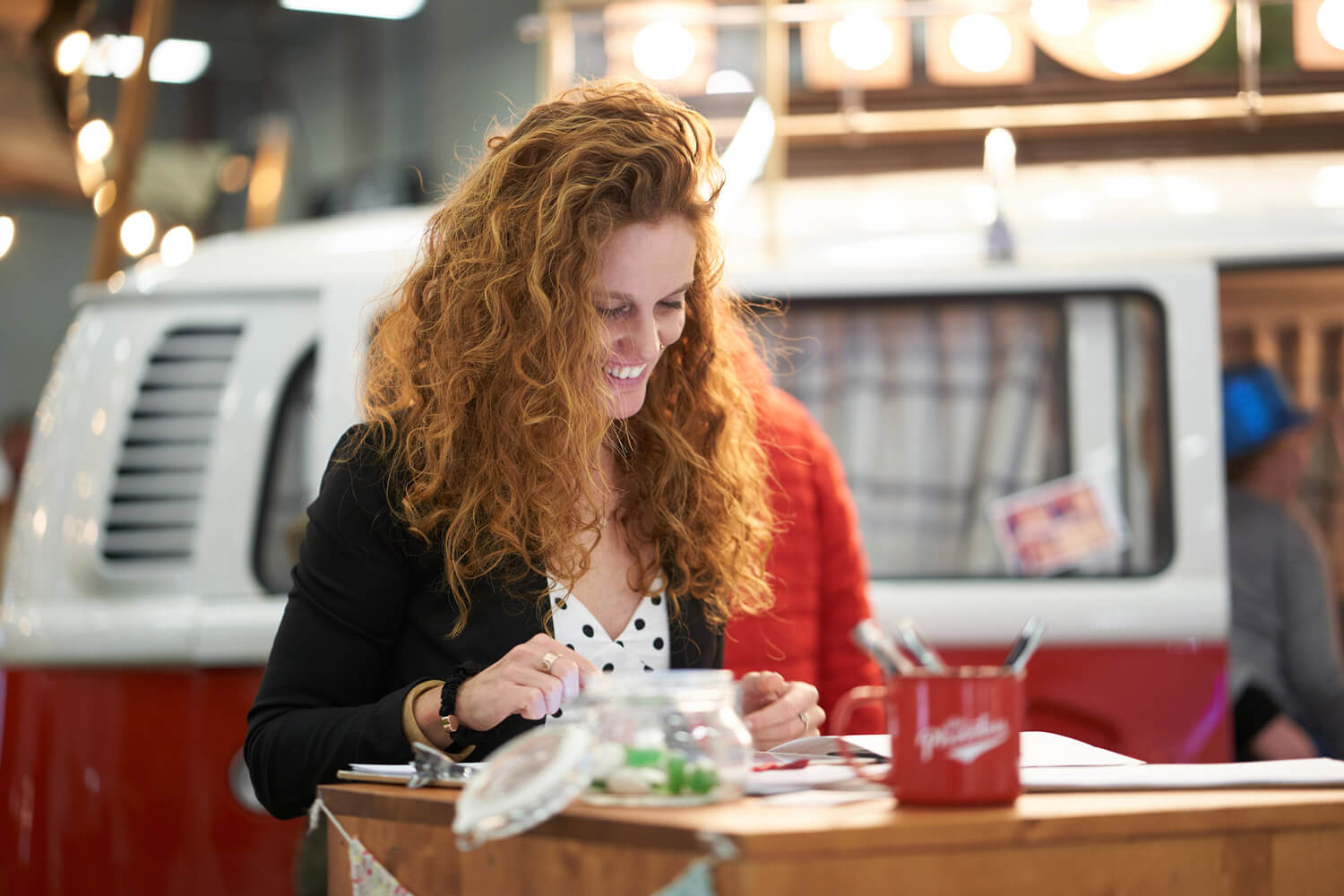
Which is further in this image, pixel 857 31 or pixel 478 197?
pixel 857 31

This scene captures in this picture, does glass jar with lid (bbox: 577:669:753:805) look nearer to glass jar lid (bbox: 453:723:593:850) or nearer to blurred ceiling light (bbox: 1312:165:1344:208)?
glass jar lid (bbox: 453:723:593:850)

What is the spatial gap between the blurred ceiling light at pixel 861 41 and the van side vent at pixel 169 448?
1.95m

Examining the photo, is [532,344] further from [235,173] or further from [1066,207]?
[235,173]

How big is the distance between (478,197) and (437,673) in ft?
1.96

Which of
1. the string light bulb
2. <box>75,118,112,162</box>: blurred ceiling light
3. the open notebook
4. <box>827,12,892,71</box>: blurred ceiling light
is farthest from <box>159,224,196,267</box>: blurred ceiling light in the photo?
the open notebook

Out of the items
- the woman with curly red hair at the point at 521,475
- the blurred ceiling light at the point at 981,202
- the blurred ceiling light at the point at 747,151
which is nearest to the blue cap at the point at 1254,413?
the blurred ceiling light at the point at 981,202

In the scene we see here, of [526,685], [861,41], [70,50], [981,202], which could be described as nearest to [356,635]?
[526,685]

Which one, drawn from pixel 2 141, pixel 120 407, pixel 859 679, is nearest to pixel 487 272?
pixel 859 679

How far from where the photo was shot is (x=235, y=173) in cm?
1104

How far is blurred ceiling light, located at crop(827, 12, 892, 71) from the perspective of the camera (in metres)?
4.05

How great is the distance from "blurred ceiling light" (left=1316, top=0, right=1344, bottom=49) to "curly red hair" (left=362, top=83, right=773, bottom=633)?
9.42 ft

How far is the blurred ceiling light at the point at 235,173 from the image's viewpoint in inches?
432

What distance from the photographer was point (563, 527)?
5.52ft

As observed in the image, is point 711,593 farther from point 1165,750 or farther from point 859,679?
point 1165,750
